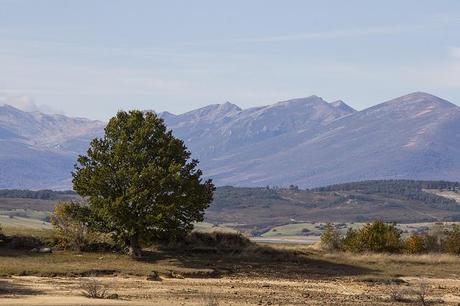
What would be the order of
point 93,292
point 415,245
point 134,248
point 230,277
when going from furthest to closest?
point 415,245
point 134,248
point 230,277
point 93,292

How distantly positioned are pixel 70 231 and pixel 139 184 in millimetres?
8164

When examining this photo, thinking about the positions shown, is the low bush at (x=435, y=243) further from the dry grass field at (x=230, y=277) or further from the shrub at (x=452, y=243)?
the dry grass field at (x=230, y=277)

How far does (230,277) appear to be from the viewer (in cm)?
5869

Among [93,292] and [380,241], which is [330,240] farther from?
[93,292]

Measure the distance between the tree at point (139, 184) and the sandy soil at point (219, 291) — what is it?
10.2 meters

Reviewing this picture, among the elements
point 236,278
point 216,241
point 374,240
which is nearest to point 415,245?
point 374,240

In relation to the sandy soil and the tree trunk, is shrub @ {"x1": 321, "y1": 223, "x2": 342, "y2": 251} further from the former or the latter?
the sandy soil

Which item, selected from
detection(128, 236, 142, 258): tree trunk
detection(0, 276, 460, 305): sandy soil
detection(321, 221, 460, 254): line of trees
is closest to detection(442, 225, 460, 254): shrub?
detection(321, 221, 460, 254): line of trees

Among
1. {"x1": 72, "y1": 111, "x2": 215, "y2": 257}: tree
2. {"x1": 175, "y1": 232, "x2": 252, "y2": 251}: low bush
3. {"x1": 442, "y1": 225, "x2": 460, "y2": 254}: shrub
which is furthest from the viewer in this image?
{"x1": 442, "y1": 225, "x2": 460, "y2": 254}: shrub

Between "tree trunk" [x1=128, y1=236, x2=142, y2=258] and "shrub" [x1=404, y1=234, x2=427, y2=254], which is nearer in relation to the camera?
"tree trunk" [x1=128, y1=236, x2=142, y2=258]

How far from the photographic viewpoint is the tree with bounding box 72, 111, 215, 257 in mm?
65250

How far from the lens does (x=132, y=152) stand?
6762cm

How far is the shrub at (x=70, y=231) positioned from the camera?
6938 cm

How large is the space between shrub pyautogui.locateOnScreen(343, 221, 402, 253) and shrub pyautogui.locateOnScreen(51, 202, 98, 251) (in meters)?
25.1
